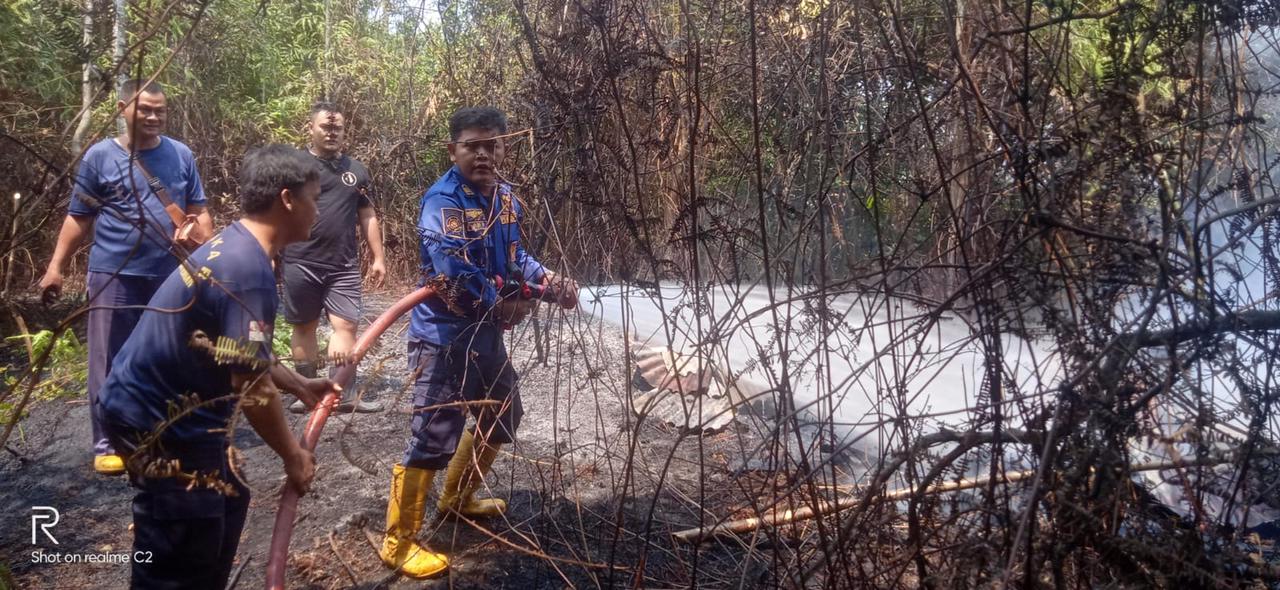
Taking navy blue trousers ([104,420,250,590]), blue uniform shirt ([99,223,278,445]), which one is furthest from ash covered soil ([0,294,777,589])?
blue uniform shirt ([99,223,278,445])

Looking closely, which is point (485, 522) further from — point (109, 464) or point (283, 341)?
point (283, 341)

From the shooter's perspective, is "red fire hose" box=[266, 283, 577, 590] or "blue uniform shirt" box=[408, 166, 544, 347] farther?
"blue uniform shirt" box=[408, 166, 544, 347]

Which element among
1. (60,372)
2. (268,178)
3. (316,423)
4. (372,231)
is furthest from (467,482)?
(60,372)

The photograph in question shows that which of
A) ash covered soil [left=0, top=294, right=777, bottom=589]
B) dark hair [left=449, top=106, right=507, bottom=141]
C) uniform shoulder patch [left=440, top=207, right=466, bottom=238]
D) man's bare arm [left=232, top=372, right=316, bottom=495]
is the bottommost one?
ash covered soil [left=0, top=294, right=777, bottom=589]

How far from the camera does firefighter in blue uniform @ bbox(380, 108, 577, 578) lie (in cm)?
291

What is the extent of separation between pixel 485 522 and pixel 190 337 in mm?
1734

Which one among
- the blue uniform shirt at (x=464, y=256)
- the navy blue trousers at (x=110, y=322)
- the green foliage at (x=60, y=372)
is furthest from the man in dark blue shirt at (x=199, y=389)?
the green foliage at (x=60, y=372)

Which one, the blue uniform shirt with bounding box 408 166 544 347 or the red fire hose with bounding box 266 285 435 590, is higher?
the blue uniform shirt with bounding box 408 166 544 347

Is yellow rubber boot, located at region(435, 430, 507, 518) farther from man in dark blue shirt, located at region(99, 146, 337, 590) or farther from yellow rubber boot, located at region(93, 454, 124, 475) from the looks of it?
yellow rubber boot, located at region(93, 454, 124, 475)

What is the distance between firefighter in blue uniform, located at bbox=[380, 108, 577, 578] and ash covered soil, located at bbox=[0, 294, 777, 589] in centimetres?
11

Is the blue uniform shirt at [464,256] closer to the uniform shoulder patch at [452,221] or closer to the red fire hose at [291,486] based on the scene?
the uniform shoulder patch at [452,221]

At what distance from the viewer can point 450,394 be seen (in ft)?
10.1

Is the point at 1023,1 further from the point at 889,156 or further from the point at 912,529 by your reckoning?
the point at 912,529

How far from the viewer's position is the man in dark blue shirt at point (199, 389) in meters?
2.08
